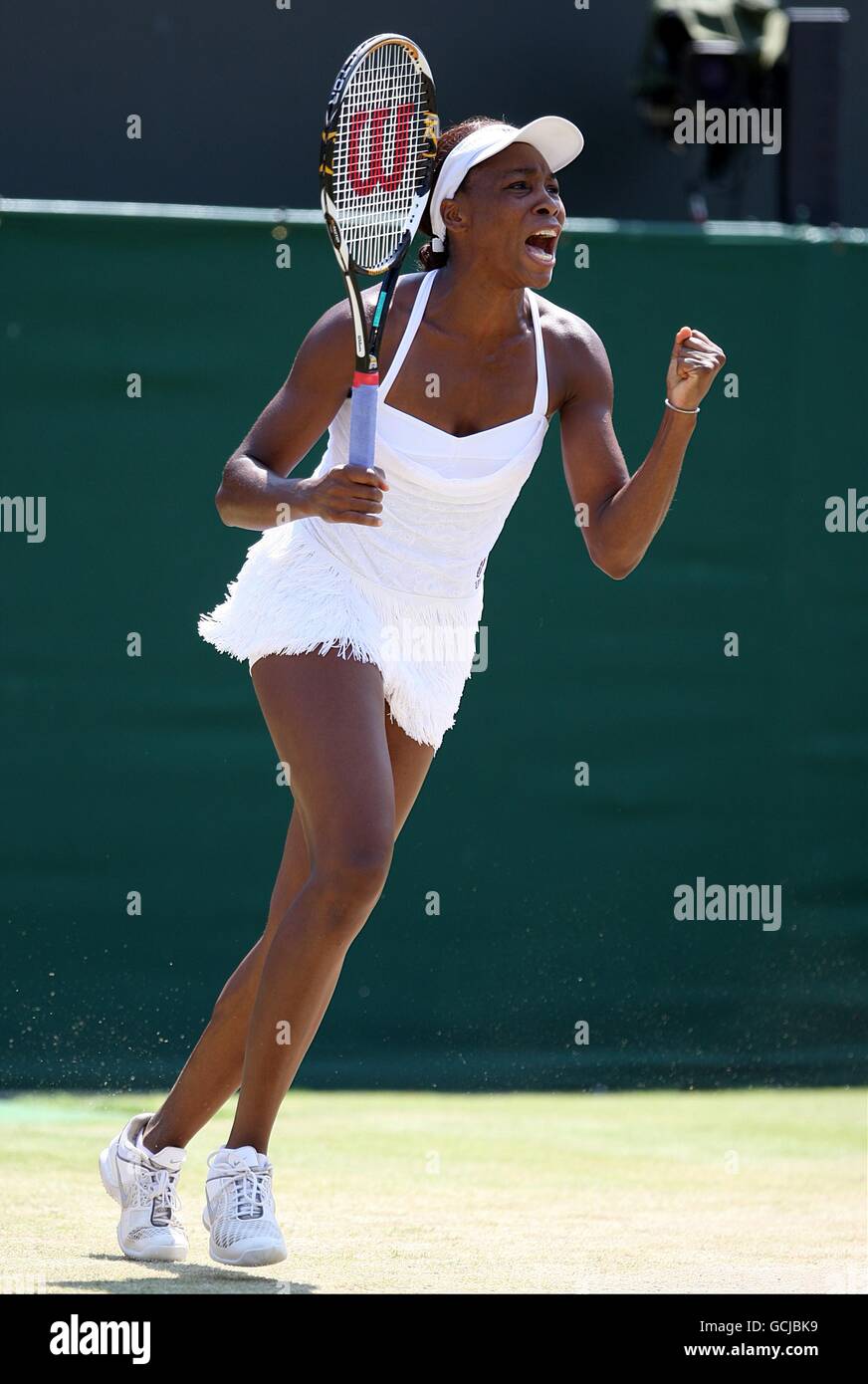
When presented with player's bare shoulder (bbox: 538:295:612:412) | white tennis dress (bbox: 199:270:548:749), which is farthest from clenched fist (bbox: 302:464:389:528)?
player's bare shoulder (bbox: 538:295:612:412)

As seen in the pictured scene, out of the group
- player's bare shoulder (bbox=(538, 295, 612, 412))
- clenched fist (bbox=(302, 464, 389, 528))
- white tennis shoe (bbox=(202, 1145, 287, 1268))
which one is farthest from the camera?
player's bare shoulder (bbox=(538, 295, 612, 412))

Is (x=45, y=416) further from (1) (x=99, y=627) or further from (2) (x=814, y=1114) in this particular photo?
(2) (x=814, y=1114)

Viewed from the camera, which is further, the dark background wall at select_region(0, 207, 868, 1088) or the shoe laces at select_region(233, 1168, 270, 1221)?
the dark background wall at select_region(0, 207, 868, 1088)

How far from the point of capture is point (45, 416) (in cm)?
528

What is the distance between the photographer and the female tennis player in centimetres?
313

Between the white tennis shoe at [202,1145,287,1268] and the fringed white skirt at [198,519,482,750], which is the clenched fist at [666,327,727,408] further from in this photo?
the white tennis shoe at [202,1145,287,1268]

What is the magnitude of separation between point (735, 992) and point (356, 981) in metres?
1.02

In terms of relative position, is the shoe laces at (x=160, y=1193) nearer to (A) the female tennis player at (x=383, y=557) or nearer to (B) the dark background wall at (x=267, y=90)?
(A) the female tennis player at (x=383, y=557)

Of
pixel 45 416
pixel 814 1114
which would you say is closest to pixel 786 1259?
pixel 814 1114

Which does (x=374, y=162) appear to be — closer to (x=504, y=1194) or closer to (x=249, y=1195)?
(x=249, y=1195)

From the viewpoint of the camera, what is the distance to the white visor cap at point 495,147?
10.8ft

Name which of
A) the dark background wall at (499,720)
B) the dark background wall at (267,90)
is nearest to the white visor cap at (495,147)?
the dark background wall at (499,720)
